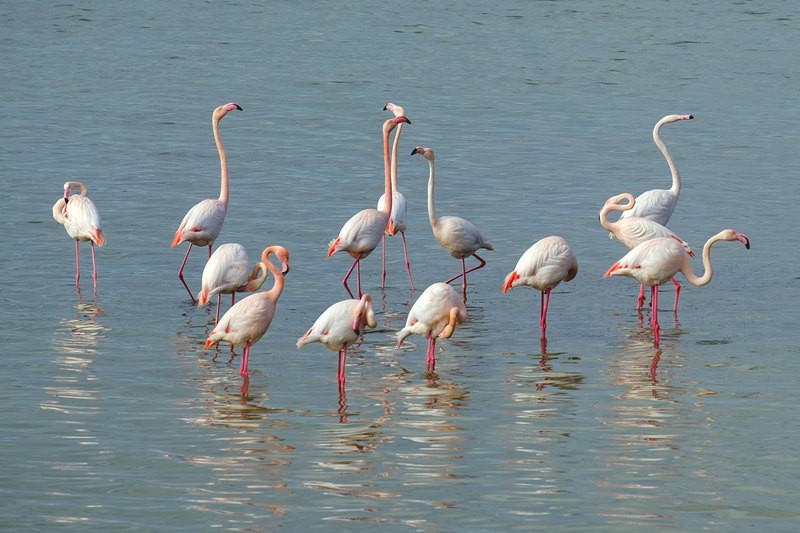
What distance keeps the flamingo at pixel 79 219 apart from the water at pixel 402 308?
0.38 m

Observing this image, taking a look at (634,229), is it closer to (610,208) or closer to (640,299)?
(610,208)

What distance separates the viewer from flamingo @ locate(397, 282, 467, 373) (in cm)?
943

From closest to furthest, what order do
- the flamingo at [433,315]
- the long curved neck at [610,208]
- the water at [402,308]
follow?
the water at [402,308]
the flamingo at [433,315]
the long curved neck at [610,208]

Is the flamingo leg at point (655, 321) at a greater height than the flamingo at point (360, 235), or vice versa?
the flamingo at point (360, 235)

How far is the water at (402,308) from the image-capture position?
745cm

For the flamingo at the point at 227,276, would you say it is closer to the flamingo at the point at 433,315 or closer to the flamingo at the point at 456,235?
the flamingo at the point at 433,315

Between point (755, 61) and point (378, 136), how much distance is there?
8.48 meters

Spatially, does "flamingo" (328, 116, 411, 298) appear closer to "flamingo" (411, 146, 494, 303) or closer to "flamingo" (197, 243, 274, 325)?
"flamingo" (411, 146, 494, 303)

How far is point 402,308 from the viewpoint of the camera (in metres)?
11.5

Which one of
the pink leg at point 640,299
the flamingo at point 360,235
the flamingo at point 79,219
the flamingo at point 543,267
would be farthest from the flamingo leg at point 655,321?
the flamingo at point 79,219

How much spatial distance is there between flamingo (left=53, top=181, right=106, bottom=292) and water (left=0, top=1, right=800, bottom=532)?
376 mm

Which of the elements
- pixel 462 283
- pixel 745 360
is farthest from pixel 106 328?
pixel 745 360

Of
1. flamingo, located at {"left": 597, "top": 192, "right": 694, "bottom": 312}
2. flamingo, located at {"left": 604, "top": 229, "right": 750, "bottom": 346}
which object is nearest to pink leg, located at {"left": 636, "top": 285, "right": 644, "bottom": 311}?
flamingo, located at {"left": 597, "top": 192, "right": 694, "bottom": 312}

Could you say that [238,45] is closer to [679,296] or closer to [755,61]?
[755,61]
